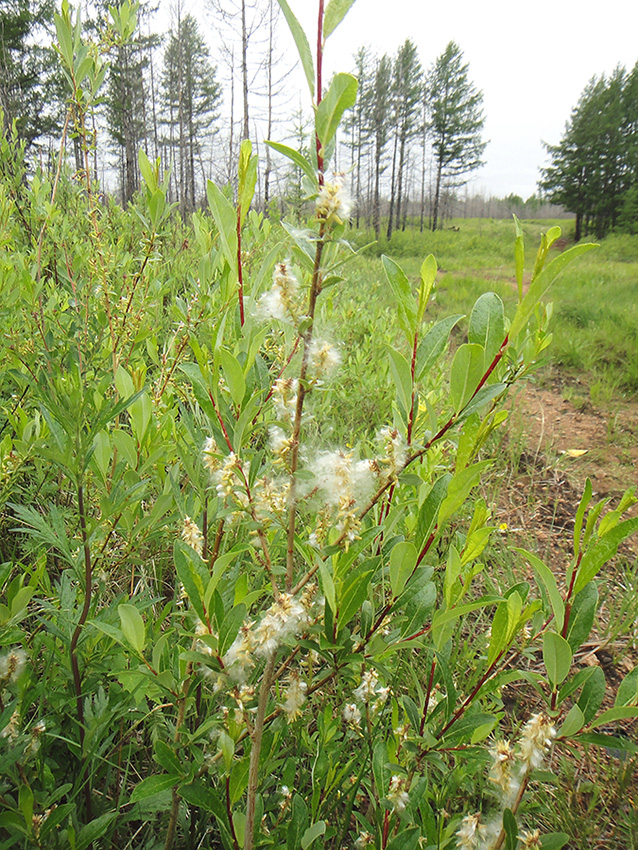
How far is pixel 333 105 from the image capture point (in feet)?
1.44

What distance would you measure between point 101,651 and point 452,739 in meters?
0.66

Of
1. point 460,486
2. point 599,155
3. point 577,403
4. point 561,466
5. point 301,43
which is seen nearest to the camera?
point 301,43

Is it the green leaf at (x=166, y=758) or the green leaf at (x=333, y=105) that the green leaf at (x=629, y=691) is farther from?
the green leaf at (x=333, y=105)

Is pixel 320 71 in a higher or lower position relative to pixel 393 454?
higher

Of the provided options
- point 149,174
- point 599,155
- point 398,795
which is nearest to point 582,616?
point 398,795

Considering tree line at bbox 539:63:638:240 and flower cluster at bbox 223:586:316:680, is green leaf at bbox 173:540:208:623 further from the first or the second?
tree line at bbox 539:63:638:240

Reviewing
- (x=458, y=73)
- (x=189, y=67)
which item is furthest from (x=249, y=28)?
(x=458, y=73)

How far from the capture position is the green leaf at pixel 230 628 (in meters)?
0.55

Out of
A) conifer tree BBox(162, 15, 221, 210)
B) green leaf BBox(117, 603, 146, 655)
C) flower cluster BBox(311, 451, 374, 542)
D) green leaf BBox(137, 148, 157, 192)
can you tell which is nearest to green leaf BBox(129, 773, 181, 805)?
green leaf BBox(117, 603, 146, 655)

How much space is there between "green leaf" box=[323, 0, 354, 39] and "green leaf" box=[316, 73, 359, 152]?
0.17ft

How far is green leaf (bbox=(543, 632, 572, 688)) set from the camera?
0.53 metres

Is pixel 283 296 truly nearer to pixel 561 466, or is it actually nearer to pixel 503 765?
pixel 503 765

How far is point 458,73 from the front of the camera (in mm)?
33500

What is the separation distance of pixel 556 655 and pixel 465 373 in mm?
332
